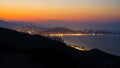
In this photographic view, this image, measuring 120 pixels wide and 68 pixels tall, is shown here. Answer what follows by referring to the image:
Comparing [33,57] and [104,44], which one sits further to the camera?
[104,44]

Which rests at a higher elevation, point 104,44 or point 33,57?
point 33,57

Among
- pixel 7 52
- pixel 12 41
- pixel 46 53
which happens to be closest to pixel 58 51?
pixel 46 53

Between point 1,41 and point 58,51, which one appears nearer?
point 58,51

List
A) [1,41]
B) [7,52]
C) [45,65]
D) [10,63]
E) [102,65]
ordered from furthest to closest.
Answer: [102,65]
[1,41]
[7,52]
[45,65]
[10,63]

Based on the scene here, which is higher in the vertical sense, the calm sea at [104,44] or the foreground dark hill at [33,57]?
the foreground dark hill at [33,57]

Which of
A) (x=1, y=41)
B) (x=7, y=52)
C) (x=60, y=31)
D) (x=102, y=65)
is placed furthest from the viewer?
(x=60, y=31)

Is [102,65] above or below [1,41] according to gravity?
below

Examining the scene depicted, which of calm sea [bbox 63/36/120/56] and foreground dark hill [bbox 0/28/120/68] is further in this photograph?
calm sea [bbox 63/36/120/56]

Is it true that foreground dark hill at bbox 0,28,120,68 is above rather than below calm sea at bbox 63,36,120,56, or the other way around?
above

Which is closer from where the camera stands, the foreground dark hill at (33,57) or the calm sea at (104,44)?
the foreground dark hill at (33,57)

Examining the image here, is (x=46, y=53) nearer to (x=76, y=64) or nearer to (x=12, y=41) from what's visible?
(x=76, y=64)
